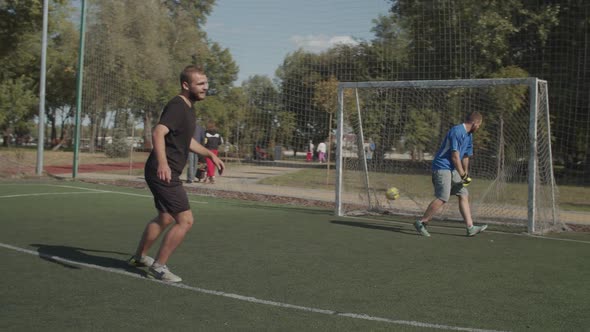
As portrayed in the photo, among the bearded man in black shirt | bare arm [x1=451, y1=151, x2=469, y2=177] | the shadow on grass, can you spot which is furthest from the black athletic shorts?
the shadow on grass

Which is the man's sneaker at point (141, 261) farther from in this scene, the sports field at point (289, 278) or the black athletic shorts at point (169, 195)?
the black athletic shorts at point (169, 195)

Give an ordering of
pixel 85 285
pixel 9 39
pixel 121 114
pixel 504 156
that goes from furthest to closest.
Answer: pixel 9 39 < pixel 121 114 < pixel 504 156 < pixel 85 285

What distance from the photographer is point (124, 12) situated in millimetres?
23234

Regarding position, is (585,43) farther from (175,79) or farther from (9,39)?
(9,39)

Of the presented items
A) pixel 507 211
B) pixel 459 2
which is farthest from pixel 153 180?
pixel 459 2

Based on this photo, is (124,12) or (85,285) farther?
(124,12)

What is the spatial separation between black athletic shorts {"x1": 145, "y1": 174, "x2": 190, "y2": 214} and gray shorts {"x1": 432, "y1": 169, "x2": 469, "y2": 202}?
4532 mm

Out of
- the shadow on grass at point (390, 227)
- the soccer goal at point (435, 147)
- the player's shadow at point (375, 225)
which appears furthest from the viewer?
the soccer goal at point (435, 147)

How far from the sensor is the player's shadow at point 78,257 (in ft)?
20.3

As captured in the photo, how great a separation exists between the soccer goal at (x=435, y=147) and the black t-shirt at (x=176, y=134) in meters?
6.31

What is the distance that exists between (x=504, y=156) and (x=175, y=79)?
14.8m

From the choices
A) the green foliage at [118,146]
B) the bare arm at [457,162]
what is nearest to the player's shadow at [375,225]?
the bare arm at [457,162]

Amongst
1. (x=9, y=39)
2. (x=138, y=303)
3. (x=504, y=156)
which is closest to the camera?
(x=138, y=303)

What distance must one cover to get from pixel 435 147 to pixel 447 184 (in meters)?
7.16
